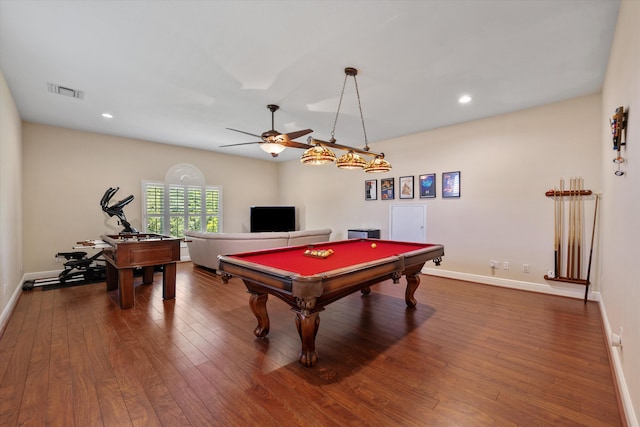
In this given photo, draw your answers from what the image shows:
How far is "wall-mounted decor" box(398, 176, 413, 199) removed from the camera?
5.68m

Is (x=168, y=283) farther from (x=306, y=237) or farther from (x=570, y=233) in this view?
(x=570, y=233)

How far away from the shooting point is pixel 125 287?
11.7 feet

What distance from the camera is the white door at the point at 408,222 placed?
18.1ft

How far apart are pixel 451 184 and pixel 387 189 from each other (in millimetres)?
1328

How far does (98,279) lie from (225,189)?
11.5 feet

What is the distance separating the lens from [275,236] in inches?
211

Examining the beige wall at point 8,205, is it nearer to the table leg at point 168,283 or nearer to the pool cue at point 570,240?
the table leg at point 168,283

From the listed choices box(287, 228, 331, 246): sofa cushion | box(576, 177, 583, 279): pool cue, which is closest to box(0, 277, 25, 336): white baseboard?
box(287, 228, 331, 246): sofa cushion

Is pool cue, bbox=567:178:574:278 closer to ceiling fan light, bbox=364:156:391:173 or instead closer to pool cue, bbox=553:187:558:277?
pool cue, bbox=553:187:558:277

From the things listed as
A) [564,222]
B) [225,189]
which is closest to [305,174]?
[225,189]

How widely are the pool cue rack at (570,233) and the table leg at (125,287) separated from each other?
225 inches

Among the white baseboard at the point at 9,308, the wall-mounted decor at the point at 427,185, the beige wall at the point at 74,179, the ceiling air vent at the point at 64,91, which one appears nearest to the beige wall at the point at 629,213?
the wall-mounted decor at the point at 427,185

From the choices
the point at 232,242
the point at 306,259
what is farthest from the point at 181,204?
the point at 306,259

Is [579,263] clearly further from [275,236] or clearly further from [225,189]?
[225,189]
